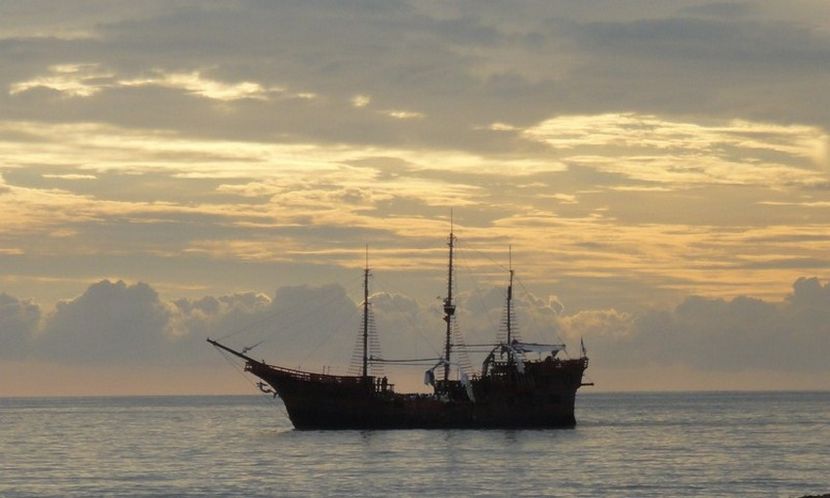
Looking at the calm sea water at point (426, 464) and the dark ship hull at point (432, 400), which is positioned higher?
the dark ship hull at point (432, 400)

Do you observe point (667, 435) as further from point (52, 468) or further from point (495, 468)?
point (52, 468)

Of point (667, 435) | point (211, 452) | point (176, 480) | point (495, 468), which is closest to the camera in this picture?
point (176, 480)

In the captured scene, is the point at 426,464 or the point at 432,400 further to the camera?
the point at 432,400

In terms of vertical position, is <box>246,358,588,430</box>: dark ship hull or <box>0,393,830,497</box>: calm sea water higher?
<box>246,358,588,430</box>: dark ship hull

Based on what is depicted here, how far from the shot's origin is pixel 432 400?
4023 inches

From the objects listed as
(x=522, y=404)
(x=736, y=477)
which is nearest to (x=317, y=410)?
(x=522, y=404)

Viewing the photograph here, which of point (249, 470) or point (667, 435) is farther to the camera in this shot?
point (667, 435)

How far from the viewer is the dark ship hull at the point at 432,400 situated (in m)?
100

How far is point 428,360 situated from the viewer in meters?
105

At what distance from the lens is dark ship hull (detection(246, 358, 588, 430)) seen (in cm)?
10000

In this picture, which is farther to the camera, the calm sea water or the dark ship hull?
the dark ship hull

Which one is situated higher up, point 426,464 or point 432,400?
point 432,400

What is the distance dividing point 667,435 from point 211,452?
1659 inches

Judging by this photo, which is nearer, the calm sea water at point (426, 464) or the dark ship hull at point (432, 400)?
the calm sea water at point (426, 464)
